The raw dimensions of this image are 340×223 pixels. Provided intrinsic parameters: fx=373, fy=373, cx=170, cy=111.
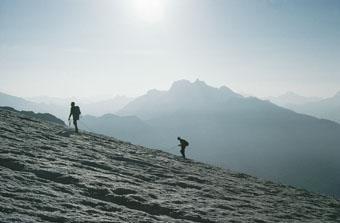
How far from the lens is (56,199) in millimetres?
14953

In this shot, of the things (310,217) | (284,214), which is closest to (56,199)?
(284,214)

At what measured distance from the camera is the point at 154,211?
17.0 m

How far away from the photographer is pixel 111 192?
18.2m

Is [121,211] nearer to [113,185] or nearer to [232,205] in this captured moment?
[113,185]

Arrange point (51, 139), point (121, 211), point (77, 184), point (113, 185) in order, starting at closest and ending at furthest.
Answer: point (121, 211) < point (77, 184) < point (113, 185) < point (51, 139)

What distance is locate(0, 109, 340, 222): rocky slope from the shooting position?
47.0 feet

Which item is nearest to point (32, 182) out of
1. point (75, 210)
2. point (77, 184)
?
point (77, 184)

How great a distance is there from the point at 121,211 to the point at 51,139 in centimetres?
1835

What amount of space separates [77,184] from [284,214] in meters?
12.1

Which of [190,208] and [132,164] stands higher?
[132,164]

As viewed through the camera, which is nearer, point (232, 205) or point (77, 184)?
point (77, 184)

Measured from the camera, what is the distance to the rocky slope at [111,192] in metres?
14.3

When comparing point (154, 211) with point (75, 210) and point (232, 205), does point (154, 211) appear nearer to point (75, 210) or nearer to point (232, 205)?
point (75, 210)

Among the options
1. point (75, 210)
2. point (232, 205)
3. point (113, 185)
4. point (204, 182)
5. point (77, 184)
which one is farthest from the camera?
point (204, 182)
